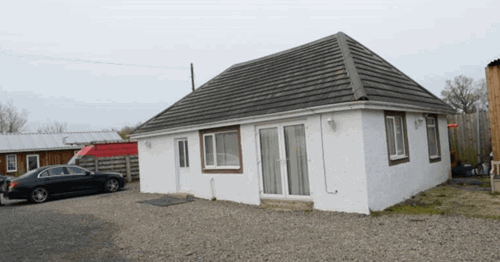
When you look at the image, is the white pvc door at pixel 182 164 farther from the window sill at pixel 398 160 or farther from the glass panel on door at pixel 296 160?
the window sill at pixel 398 160

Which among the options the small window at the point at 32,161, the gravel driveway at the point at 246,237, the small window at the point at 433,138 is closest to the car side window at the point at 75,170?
the gravel driveway at the point at 246,237

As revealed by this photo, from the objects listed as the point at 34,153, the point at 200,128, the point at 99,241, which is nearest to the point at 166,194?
the point at 200,128

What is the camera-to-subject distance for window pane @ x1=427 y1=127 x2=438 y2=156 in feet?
38.0

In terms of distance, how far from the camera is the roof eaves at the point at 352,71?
8.02 metres

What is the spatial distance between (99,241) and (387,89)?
26.2ft

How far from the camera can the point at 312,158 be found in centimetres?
891

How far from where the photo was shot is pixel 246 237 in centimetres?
688

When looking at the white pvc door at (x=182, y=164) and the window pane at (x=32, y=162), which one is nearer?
the white pvc door at (x=182, y=164)

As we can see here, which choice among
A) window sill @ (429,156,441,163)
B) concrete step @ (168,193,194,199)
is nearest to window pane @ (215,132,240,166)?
concrete step @ (168,193,194,199)

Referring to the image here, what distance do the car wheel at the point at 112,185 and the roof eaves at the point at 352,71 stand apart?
38.5 ft

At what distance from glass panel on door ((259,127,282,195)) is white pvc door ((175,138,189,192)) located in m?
3.89

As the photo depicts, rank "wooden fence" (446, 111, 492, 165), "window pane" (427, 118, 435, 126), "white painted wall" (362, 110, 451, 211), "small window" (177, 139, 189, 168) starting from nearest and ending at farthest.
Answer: "white painted wall" (362, 110, 451, 211) < "window pane" (427, 118, 435, 126) < "small window" (177, 139, 189, 168) < "wooden fence" (446, 111, 492, 165)

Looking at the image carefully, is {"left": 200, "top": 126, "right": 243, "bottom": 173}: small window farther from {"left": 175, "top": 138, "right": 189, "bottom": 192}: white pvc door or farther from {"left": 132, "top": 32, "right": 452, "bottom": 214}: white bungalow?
{"left": 175, "top": 138, "right": 189, "bottom": 192}: white pvc door

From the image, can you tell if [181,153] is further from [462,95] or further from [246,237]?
[462,95]
